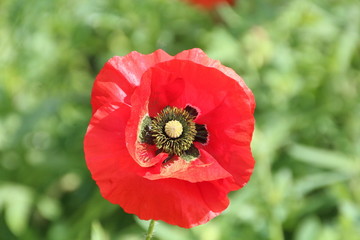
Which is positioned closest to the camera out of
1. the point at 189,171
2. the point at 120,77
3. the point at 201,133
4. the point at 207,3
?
the point at 189,171

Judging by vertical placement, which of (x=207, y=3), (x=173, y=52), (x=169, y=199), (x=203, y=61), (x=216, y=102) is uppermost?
(x=203, y=61)

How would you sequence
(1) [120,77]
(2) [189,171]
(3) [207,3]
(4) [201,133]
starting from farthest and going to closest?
(3) [207,3] < (4) [201,133] < (1) [120,77] < (2) [189,171]

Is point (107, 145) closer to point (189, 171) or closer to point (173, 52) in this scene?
point (189, 171)

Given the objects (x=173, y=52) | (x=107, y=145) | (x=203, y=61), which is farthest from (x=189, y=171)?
(x=173, y=52)

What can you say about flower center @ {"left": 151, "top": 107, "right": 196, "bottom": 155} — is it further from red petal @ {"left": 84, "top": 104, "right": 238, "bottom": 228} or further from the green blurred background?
the green blurred background

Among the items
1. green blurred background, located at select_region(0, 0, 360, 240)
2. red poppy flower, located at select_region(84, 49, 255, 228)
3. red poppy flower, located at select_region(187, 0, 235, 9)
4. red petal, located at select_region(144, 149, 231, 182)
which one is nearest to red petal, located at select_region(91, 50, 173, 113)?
red poppy flower, located at select_region(84, 49, 255, 228)

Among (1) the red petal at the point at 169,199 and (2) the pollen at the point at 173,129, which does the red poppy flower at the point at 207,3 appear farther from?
(1) the red petal at the point at 169,199

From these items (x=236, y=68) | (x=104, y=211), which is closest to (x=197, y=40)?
(x=236, y=68)

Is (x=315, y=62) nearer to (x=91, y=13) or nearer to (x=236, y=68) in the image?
(x=236, y=68)
